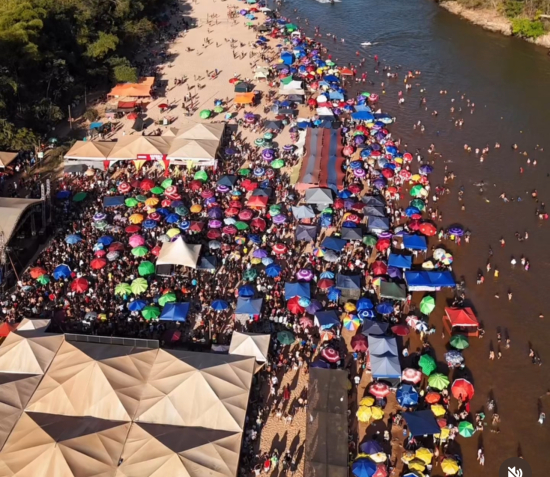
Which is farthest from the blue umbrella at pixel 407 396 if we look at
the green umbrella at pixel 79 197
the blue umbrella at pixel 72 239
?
the green umbrella at pixel 79 197

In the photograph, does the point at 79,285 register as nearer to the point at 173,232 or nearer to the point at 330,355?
the point at 173,232

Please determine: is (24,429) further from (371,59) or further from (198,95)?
(371,59)

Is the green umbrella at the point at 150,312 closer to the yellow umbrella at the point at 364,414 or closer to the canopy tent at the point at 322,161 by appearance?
the yellow umbrella at the point at 364,414

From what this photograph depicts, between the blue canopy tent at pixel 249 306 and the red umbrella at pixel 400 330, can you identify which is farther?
the blue canopy tent at pixel 249 306

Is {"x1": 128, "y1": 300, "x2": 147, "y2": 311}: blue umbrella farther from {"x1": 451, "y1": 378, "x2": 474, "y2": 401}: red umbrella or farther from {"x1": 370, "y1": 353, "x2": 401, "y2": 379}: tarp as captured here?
{"x1": 451, "y1": 378, "x2": 474, "y2": 401}: red umbrella

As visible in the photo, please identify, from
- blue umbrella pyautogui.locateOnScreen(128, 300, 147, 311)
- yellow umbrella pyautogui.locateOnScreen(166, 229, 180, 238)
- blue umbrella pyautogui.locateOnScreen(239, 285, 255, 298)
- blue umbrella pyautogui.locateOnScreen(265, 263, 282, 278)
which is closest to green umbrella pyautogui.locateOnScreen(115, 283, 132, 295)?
blue umbrella pyautogui.locateOnScreen(128, 300, 147, 311)
